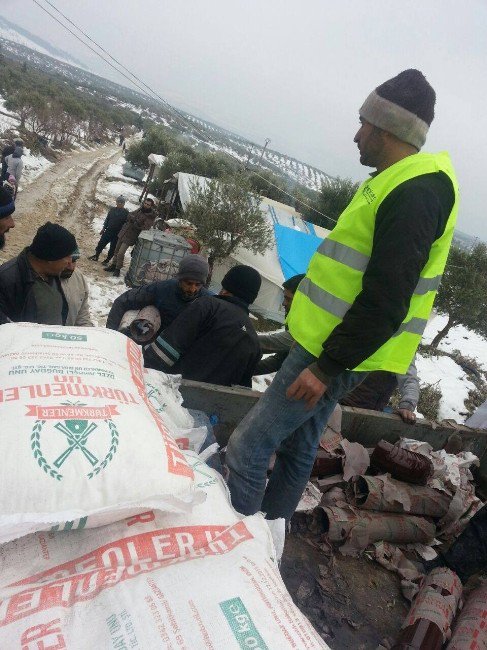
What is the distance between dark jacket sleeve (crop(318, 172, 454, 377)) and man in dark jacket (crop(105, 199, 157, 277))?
8.82 meters

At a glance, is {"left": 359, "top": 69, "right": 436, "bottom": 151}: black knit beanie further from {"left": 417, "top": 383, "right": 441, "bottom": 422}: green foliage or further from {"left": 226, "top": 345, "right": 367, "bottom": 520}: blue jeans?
{"left": 417, "top": 383, "right": 441, "bottom": 422}: green foliage

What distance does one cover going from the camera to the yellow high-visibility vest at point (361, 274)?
1.46m

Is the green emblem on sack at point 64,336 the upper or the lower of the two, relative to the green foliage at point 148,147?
upper

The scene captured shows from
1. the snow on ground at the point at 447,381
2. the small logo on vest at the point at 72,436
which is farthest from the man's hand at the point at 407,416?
the snow on ground at the point at 447,381

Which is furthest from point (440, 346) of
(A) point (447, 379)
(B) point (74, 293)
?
(B) point (74, 293)

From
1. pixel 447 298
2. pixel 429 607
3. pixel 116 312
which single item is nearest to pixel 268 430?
pixel 429 607

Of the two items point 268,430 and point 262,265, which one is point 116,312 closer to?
point 268,430

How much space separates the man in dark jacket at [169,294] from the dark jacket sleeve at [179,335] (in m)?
0.60

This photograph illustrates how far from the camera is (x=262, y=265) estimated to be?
1174cm

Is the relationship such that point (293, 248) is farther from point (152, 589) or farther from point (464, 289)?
point (152, 589)

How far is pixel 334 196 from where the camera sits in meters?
23.5

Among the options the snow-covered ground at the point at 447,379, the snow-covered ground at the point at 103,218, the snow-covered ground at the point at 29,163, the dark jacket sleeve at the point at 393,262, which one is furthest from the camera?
the snow-covered ground at the point at 29,163

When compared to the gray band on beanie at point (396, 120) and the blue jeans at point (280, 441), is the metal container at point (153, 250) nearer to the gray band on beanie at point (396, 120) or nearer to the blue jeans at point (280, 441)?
the blue jeans at point (280, 441)

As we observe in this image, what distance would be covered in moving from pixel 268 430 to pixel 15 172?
41.6 feet
